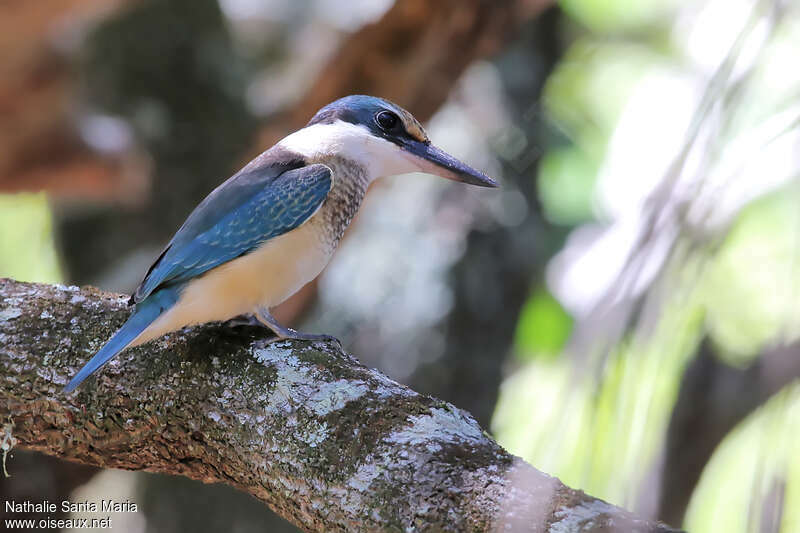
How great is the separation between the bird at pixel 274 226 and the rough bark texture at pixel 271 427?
0.13 metres

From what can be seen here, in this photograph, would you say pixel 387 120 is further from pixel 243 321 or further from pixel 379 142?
pixel 243 321

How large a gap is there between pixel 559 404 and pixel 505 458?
1116 mm

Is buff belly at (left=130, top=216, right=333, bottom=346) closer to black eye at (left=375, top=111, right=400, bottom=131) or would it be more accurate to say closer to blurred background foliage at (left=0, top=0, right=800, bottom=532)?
black eye at (left=375, top=111, right=400, bottom=131)

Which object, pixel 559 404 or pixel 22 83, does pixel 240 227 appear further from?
pixel 22 83

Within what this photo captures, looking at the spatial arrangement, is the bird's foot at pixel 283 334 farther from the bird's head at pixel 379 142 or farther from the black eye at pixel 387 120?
the black eye at pixel 387 120

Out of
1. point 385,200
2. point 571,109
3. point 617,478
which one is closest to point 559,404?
point 617,478

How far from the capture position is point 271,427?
7.18ft

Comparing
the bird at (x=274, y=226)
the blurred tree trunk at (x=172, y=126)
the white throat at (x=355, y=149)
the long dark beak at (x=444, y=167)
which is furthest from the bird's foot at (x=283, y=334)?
the blurred tree trunk at (x=172, y=126)

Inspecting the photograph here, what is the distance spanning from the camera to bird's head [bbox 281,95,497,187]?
338 centimetres

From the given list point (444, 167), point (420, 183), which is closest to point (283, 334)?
point (444, 167)

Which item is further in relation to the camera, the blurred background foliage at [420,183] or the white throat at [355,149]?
the blurred background foliage at [420,183]

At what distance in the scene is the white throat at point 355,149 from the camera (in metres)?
3.32

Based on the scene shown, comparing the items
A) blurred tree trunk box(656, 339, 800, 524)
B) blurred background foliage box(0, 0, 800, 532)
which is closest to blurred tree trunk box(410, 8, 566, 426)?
blurred background foliage box(0, 0, 800, 532)

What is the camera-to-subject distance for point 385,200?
7.15 metres
